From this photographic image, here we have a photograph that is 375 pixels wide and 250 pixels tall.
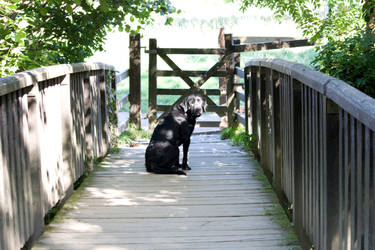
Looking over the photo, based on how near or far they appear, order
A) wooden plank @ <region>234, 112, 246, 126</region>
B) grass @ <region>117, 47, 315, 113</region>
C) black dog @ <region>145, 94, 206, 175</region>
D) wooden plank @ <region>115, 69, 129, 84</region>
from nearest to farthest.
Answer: black dog @ <region>145, 94, 206, 175</region> → wooden plank @ <region>115, 69, 129, 84</region> → wooden plank @ <region>234, 112, 246, 126</region> → grass @ <region>117, 47, 315, 113</region>

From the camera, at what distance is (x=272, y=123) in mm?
5211

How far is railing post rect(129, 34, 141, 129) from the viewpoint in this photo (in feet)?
34.8

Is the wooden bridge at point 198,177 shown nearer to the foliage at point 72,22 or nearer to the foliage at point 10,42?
the foliage at point 10,42

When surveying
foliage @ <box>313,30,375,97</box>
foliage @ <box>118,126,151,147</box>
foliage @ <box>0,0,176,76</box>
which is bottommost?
foliage @ <box>118,126,151,147</box>

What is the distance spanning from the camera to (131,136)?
9.53m

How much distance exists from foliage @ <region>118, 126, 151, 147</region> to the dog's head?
2229 millimetres

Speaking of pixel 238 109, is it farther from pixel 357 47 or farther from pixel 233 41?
pixel 357 47

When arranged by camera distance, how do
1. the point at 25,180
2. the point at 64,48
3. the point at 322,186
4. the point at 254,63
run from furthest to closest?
the point at 64,48 → the point at 254,63 → the point at 25,180 → the point at 322,186

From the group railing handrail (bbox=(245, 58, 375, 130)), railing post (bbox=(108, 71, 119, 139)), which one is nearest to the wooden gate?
railing post (bbox=(108, 71, 119, 139))

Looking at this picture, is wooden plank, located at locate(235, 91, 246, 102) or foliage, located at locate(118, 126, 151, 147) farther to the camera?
wooden plank, located at locate(235, 91, 246, 102)

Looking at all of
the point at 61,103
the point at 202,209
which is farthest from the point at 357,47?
the point at 61,103

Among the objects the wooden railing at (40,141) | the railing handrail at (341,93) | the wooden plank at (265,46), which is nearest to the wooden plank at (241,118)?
the wooden plank at (265,46)

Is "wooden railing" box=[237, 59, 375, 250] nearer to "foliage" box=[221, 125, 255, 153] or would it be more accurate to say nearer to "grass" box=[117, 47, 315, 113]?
"foliage" box=[221, 125, 255, 153]

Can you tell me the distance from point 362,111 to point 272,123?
3141 millimetres
